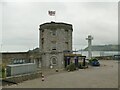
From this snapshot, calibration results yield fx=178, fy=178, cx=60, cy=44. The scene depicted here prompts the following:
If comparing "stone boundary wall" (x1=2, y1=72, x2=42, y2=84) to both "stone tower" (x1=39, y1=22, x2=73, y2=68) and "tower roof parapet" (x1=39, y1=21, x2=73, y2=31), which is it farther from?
"tower roof parapet" (x1=39, y1=21, x2=73, y2=31)

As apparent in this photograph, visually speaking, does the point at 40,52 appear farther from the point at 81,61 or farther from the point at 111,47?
the point at 111,47

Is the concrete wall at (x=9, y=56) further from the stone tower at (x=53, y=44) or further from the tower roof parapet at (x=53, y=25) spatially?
the tower roof parapet at (x=53, y=25)

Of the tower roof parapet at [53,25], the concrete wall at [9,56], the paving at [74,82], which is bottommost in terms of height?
the paving at [74,82]

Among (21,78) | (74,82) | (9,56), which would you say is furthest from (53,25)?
(74,82)

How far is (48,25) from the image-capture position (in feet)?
113

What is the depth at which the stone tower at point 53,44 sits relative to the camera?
34.0 m

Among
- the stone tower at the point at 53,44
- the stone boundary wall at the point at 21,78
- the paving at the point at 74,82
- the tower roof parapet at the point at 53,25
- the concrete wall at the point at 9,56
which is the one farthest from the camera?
the tower roof parapet at the point at 53,25

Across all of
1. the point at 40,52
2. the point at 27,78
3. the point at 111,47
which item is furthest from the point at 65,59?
the point at 111,47

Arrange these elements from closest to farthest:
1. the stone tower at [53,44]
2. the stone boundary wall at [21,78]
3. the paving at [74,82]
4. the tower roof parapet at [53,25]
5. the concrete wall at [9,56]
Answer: the paving at [74,82] < the stone boundary wall at [21,78] < the concrete wall at [9,56] < the stone tower at [53,44] < the tower roof parapet at [53,25]

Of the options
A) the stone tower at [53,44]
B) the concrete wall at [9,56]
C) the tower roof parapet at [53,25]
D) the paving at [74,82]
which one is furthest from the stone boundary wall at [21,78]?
the tower roof parapet at [53,25]

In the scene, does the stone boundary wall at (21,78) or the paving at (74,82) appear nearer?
the paving at (74,82)

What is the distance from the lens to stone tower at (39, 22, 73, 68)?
34031 mm

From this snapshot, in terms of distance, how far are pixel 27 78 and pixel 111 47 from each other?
8223cm

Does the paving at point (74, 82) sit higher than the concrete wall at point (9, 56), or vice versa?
the concrete wall at point (9, 56)
